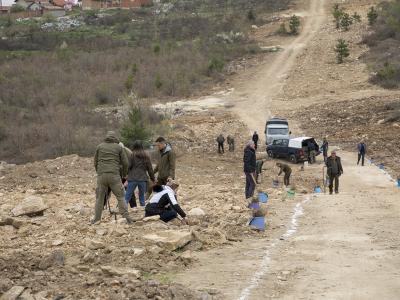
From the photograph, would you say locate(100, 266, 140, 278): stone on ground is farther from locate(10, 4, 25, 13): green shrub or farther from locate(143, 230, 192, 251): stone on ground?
locate(10, 4, 25, 13): green shrub

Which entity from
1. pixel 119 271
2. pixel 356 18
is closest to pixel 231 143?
pixel 119 271

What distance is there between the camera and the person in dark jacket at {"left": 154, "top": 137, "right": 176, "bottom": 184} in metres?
12.7

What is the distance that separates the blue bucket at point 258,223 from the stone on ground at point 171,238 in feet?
5.64

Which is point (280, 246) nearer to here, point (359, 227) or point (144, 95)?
point (359, 227)

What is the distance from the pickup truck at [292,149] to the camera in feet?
96.6

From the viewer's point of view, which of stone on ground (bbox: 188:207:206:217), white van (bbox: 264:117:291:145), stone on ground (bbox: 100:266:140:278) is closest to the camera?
stone on ground (bbox: 100:266:140:278)

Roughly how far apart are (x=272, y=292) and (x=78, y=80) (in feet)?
151

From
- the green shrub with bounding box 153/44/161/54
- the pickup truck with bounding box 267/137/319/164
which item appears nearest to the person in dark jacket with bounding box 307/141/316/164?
the pickup truck with bounding box 267/137/319/164

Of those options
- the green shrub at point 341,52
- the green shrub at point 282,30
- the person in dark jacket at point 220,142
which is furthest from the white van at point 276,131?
the green shrub at point 282,30

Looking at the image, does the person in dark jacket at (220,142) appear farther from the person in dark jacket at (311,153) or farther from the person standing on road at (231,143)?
the person in dark jacket at (311,153)

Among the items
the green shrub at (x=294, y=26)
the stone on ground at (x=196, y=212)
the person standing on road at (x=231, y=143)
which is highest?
the green shrub at (x=294, y=26)

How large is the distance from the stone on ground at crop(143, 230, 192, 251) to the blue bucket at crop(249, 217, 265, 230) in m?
1.72

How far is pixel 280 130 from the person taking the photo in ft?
111

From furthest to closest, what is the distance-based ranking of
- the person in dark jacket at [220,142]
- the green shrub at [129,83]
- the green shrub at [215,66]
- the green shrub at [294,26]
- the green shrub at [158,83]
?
the green shrub at [294,26], the green shrub at [215,66], the green shrub at [158,83], the green shrub at [129,83], the person in dark jacket at [220,142]
